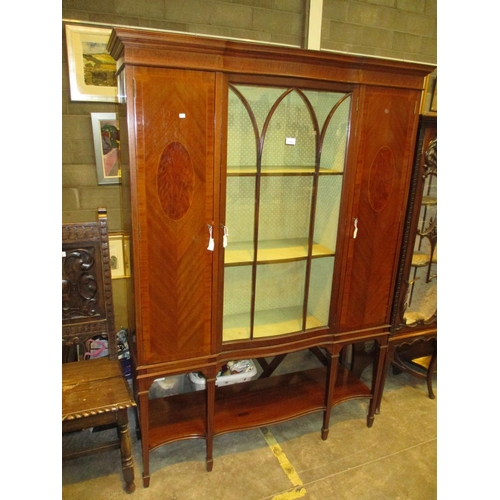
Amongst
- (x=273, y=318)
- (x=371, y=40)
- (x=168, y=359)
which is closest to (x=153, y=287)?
(x=168, y=359)

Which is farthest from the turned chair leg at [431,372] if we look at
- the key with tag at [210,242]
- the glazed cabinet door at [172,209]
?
the key with tag at [210,242]

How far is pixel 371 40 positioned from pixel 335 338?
1896mm

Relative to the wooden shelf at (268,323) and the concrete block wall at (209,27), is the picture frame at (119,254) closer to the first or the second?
the concrete block wall at (209,27)

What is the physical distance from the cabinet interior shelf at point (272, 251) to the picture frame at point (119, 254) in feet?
2.47

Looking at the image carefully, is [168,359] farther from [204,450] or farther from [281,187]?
[281,187]

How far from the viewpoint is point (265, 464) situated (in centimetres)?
201

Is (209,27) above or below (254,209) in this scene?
above

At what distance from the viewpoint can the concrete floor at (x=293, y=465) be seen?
1.85 m

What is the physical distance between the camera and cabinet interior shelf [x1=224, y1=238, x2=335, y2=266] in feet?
5.99

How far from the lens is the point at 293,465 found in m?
2.01

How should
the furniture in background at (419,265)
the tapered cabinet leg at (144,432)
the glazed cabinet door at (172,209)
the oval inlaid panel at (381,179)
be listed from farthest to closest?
the furniture in background at (419,265)
the oval inlaid panel at (381,179)
the tapered cabinet leg at (144,432)
the glazed cabinet door at (172,209)

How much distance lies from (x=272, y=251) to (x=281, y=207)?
0.22 meters

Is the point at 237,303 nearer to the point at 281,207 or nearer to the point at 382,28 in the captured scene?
the point at 281,207

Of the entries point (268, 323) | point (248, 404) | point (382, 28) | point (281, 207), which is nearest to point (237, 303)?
point (268, 323)
